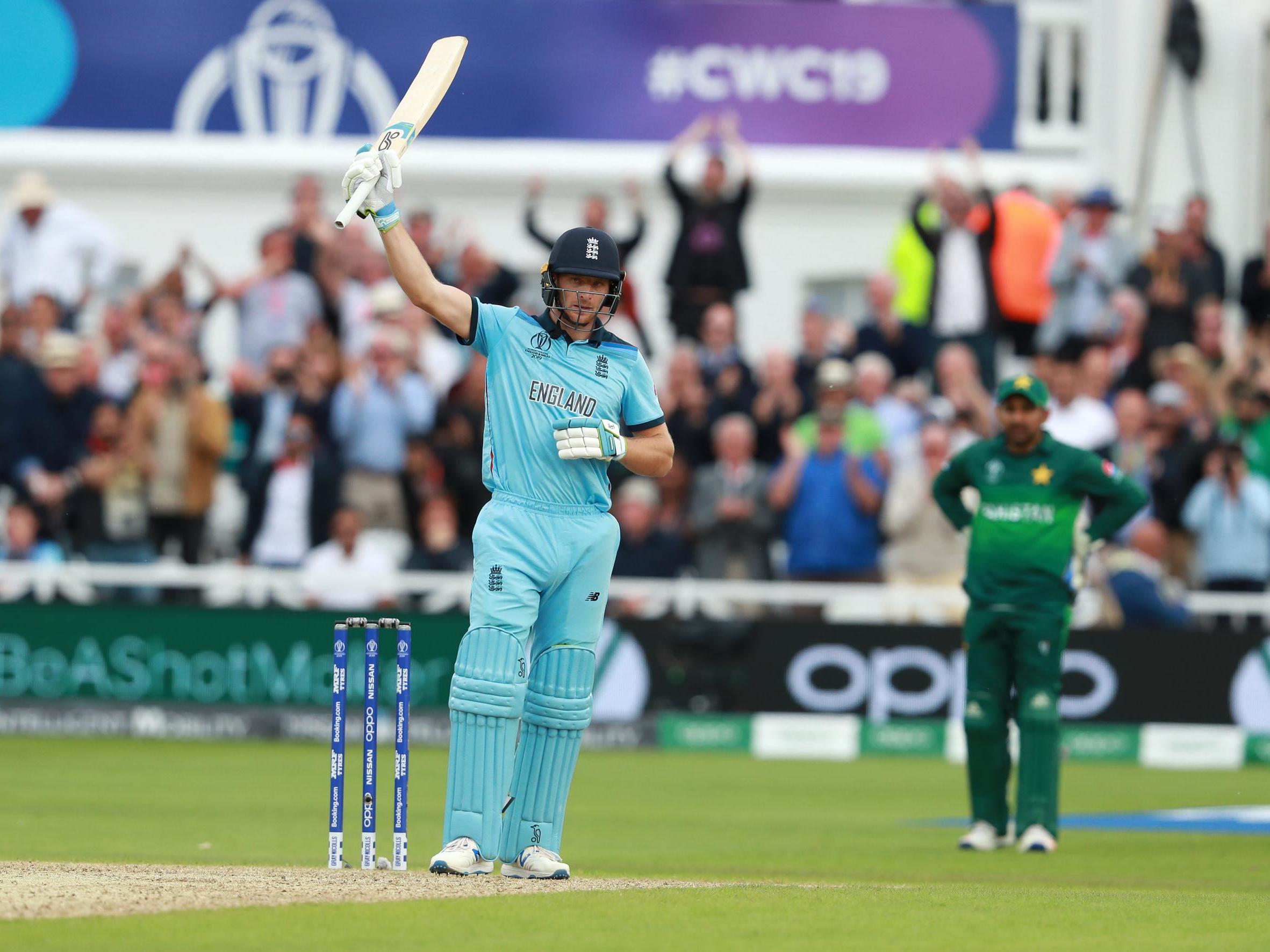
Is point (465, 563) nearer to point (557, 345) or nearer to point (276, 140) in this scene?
point (276, 140)

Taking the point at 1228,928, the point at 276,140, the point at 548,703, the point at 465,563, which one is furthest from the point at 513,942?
the point at 276,140

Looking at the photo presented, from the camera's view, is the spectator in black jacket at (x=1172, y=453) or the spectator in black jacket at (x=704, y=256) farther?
the spectator in black jacket at (x=704, y=256)

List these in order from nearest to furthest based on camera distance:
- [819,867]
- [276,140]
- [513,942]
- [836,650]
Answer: [513,942] < [819,867] < [836,650] < [276,140]

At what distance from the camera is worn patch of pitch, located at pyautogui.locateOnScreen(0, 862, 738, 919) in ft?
24.4

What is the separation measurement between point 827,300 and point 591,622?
15.7 meters

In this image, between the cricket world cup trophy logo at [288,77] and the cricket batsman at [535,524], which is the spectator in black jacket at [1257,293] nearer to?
the cricket world cup trophy logo at [288,77]

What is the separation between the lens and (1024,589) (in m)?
11.8

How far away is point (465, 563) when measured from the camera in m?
18.0

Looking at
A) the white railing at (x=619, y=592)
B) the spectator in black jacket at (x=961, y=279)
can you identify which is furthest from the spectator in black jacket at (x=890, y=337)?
the white railing at (x=619, y=592)

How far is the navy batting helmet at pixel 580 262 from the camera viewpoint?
28.0 feet

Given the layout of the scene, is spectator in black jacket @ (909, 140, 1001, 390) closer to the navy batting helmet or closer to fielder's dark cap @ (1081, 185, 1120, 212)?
fielder's dark cap @ (1081, 185, 1120, 212)

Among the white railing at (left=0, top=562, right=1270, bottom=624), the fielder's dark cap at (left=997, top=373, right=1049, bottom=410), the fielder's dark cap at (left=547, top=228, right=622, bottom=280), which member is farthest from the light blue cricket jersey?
the white railing at (left=0, top=562, right=1270, bottom=624)

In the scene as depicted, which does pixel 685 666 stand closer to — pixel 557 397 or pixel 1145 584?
pixel 1145 584

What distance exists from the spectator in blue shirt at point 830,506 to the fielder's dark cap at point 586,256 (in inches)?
363
